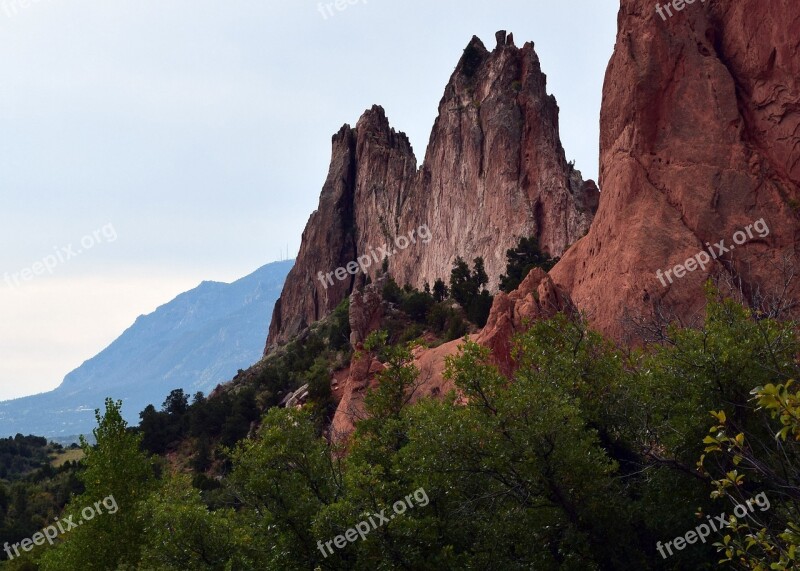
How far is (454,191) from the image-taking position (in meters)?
86.7

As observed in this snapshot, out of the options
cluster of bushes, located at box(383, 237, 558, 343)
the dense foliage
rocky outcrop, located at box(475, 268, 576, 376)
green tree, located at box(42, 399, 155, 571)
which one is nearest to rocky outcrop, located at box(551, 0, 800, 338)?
rocky outcrop, located at box(475, 268, 576, 376)

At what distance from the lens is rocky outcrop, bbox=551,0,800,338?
100 ft

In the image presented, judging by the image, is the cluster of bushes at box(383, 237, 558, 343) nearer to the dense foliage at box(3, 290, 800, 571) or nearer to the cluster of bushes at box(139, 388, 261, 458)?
the cluster of bushes at box(139, 388, 261, 458)

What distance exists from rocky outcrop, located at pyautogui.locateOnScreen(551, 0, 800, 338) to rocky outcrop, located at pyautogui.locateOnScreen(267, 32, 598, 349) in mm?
30012

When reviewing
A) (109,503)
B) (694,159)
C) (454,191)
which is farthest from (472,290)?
(109,503)

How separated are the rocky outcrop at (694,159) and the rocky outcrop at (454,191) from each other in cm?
3001

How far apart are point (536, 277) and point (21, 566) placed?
35.8 m

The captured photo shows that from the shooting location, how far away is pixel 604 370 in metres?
19.4

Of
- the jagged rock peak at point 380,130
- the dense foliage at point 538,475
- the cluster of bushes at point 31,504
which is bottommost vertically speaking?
the dense foliage at point 538,475

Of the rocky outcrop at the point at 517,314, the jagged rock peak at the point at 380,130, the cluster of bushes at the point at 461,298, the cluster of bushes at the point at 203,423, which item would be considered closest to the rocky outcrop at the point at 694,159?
the rocky outcrop at the point at 517,314

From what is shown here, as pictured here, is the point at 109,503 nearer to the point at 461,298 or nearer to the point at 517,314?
the point at 517,314

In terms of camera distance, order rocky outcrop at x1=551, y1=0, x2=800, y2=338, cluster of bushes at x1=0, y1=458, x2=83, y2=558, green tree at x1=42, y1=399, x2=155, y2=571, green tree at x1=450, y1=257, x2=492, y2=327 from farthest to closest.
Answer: green tree at x1=450, y1=257, x2=492, y2=327
cluster of bushes at x1=0, y1=458, x2=83, y2=558
rocky outcrop at x1=551, y1=0, x2=800, y2=338
green tree at x1=42, y1=399, x2=155, y2=571

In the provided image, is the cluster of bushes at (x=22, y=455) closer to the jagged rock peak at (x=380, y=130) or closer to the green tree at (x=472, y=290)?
the green tree at (x=472, y=290)

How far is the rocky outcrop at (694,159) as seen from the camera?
30562 mm
